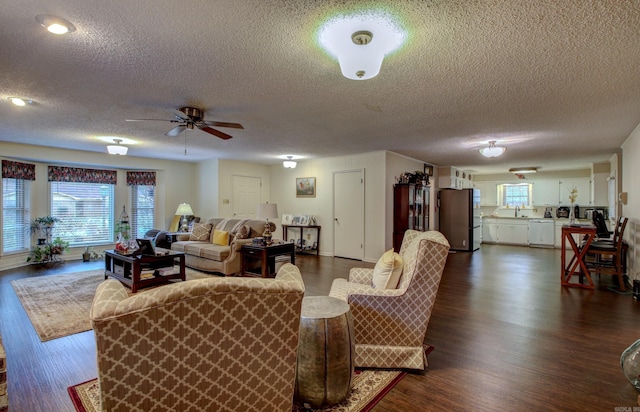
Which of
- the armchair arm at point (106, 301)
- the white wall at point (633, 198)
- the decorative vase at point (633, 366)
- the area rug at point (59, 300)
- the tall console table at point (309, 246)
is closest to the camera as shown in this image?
the armchair arm at point (106, 301)

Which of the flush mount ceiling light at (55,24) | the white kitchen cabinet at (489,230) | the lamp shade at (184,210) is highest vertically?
the flush mount ceiling light at (55,24)

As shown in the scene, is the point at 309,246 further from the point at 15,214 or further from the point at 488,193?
the point at 488,193

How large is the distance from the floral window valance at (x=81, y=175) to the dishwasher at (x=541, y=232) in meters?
11.0

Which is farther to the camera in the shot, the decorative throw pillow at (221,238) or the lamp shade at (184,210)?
the lamp shade at (184,210)

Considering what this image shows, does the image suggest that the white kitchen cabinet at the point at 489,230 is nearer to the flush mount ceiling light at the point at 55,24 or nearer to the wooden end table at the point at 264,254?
the wooden end table at the point at 264,254

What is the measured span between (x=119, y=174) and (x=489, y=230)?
10347 mm

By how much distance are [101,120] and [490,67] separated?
14.5 ft

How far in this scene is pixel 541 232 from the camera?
877cm

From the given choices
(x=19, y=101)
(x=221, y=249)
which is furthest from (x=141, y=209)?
(x=19, y=101)

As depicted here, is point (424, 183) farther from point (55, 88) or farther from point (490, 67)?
point (55, 88)

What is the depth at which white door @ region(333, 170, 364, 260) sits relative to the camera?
662 cm

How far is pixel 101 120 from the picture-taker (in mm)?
4004

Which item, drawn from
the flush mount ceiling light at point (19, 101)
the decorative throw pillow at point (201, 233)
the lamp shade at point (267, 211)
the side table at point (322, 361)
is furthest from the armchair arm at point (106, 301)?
the decorative throw pillow at point (201, 233)

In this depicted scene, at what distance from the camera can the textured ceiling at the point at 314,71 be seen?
1.74m
